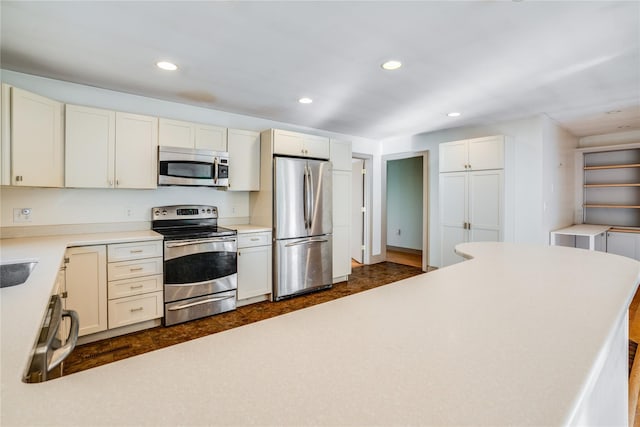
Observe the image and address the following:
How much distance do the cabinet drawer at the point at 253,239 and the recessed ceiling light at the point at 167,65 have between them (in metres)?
1.76

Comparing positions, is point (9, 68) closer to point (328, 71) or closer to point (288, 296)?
point (328, 71)

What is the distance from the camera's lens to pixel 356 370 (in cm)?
68

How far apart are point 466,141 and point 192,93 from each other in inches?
142

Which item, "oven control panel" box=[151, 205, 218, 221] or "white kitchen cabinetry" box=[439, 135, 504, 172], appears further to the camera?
"white kitchen cabinetry" box=[439, 135, 504, 172]

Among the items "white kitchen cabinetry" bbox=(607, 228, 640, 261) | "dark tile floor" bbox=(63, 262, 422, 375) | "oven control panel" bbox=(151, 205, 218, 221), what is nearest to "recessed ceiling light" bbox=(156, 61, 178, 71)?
"oven control panel" bbox=(151, 205, 218, 221)

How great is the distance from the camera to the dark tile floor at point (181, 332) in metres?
2.38

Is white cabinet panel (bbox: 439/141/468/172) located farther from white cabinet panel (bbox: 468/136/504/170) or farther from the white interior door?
the white interior door

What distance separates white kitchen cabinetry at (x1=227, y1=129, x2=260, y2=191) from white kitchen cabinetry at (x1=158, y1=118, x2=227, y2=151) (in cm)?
12

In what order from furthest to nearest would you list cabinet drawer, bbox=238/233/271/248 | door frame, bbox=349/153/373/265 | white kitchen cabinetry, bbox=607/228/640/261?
door frame, bbox=349/153/373/265
white kitchen cabinetry, bbox=607/228/640/261
cabinet drawer, bbox=238/233/271/248

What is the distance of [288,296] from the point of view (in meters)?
3.82

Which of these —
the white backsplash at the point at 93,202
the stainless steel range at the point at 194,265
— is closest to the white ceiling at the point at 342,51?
the white backsplash at the point at 93,202

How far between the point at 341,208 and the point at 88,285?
10.2 ft

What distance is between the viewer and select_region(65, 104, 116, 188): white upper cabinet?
2.68m

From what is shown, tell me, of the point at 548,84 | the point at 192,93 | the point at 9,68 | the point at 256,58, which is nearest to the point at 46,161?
the point at 9,68
